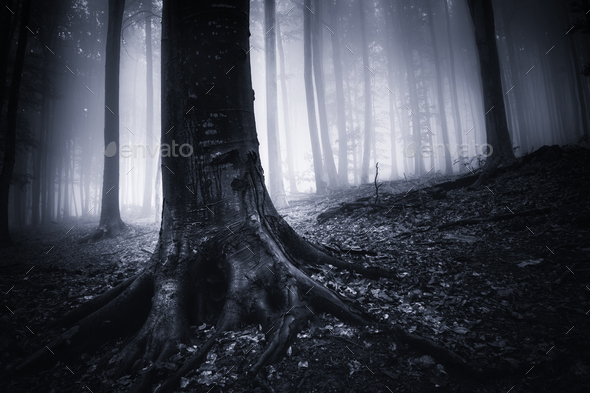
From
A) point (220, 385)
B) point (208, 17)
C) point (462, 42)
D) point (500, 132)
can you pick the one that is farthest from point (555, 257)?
point (462, 42)

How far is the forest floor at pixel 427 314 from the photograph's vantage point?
1718 mm

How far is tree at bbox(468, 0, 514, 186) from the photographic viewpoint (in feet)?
21.6

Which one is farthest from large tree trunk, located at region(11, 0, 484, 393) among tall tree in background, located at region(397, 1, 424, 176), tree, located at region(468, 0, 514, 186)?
tall tree in background, located at region(397, 1, 424, 176)

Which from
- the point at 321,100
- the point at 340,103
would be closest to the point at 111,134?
the point at 321,100

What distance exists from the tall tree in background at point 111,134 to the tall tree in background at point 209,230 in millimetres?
7479

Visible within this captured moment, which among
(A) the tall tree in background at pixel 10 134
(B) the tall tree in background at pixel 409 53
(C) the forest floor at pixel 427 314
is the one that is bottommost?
(C) the forest floor at pixel 427 314

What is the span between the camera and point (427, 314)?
227cm

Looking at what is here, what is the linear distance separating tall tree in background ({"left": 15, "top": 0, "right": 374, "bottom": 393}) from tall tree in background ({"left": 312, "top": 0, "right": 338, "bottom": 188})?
1126 centimetres

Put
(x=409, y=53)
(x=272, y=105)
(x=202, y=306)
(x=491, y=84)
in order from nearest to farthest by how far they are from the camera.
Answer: (x=202, y=306)
(x=491, y=84)
(x=272, y=105)
(x=409, y=53)

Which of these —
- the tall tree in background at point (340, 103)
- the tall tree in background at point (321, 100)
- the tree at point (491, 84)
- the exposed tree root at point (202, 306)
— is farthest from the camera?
the tall tree in background at point (340, 103)

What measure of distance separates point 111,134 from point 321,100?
10.4m

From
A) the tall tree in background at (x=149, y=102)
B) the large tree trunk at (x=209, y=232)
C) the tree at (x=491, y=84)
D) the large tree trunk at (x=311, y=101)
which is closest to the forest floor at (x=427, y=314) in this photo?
the large tree trunk at (x=209, y=232)

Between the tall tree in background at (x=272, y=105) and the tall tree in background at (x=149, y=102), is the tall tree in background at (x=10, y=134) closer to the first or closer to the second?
the tall tree in background at (x=272, y=105)

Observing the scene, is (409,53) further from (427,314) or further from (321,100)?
(427,314)
